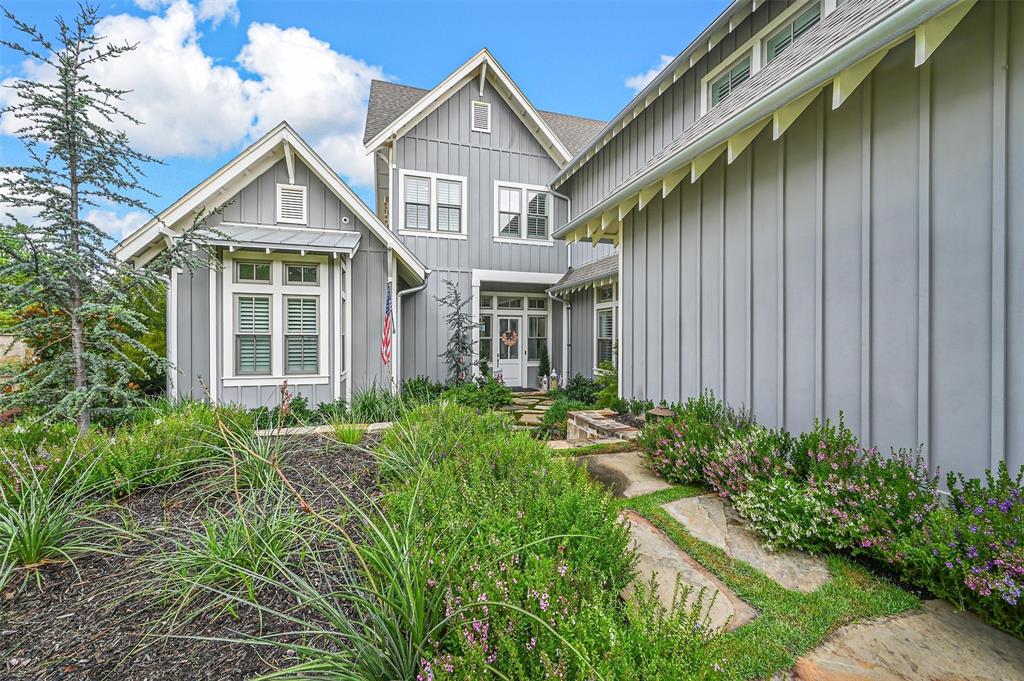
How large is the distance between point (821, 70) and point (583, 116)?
13431 mm

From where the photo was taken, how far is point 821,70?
2.92 meters

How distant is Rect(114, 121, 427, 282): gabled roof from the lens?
6.48 meters

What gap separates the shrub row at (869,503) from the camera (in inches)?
76.4

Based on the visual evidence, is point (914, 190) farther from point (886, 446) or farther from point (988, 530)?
point (988, 530)

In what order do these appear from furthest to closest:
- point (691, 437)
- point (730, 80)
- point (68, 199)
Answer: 1. point (730, 80)
2. point (68, 199)
3. point (691, 437)

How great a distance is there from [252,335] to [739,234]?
718 cm

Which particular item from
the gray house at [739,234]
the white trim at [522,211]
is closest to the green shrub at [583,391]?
the gray house at [739,234]

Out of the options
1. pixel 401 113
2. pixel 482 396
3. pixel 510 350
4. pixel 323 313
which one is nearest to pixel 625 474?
pixel 482 396

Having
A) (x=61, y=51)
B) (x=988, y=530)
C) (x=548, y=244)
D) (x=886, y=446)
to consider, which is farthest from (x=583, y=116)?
(x=988, y=530)

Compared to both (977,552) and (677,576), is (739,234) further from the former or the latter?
(677,576)

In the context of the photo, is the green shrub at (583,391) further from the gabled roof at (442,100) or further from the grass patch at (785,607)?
the grass patch at (785,607)

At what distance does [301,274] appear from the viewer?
7.32m

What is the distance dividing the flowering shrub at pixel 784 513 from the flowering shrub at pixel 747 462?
165 millimetres

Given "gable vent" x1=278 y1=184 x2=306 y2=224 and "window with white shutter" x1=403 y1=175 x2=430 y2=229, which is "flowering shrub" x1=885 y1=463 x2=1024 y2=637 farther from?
"window with white shutter" x1=403 y1=175 x2=430 y2=229
